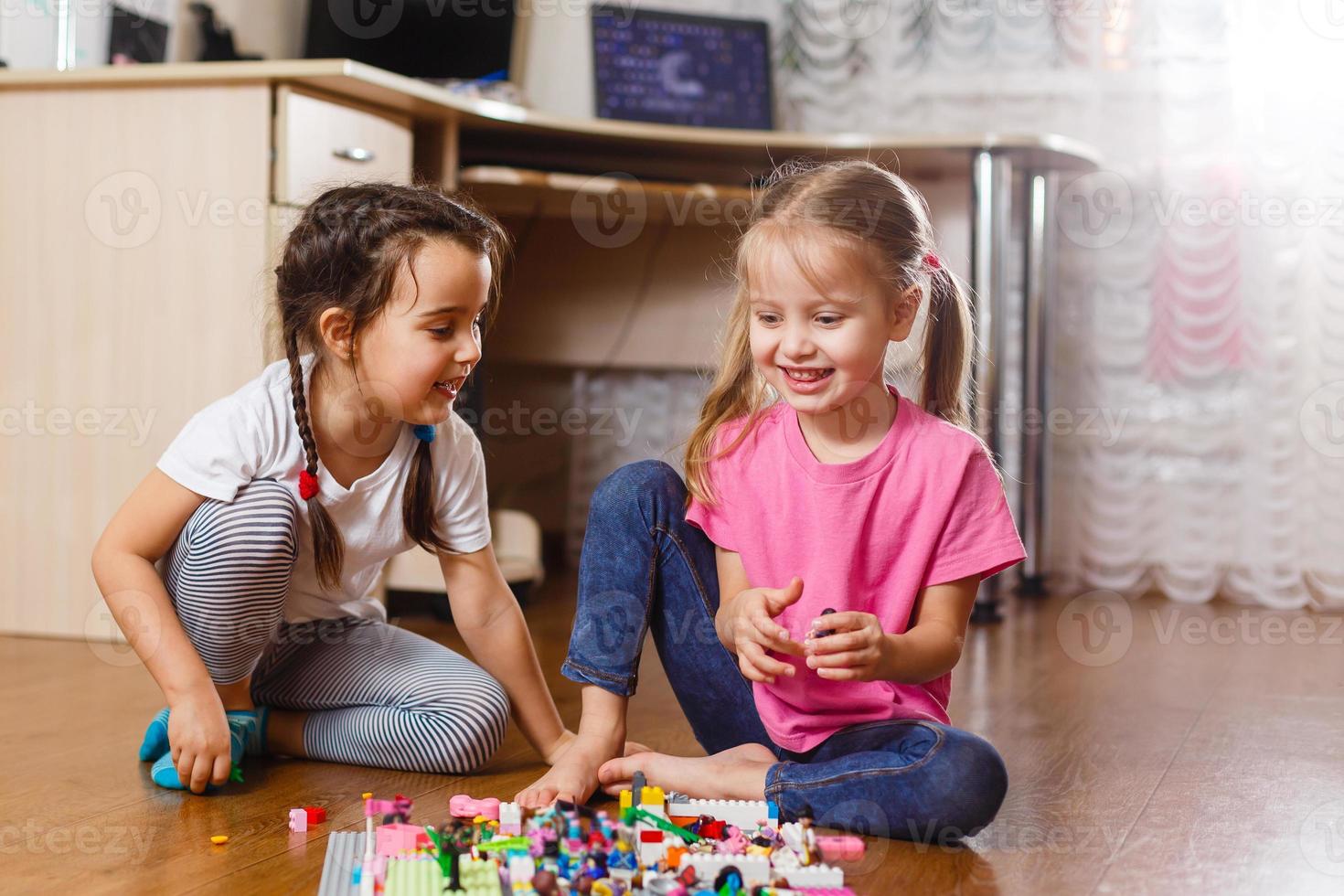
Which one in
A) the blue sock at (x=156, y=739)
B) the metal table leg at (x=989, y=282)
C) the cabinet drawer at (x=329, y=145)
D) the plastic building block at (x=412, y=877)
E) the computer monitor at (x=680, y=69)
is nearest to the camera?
the plastic building block at (x=412, y=877)

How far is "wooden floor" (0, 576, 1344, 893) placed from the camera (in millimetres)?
801

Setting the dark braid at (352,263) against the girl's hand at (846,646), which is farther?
the dark braid at (352,263)

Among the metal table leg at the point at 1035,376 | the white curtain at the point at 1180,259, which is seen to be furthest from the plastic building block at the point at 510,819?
the white curtain at the point at 1180,259

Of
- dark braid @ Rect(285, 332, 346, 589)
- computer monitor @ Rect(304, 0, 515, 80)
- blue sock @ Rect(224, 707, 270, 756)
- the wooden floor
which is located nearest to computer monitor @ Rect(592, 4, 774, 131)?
computer monitor @ Rect(304, 0, 515, 80)

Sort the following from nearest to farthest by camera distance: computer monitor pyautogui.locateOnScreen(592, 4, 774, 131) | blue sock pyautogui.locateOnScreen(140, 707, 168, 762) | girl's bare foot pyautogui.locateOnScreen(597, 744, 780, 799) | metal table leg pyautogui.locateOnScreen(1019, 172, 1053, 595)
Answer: girl's bare foot pyautogui.locateOnScreen(597, 744, 780, 799) < blue sock pyautogui.locateOnScreen(140, 707, 168, 762) < metal table leg pyautogui.locateOnScreen(1019, 172, 1053, 595) < computer monitor pyautogui.locateOnScreen(592, 4, 774, 131)

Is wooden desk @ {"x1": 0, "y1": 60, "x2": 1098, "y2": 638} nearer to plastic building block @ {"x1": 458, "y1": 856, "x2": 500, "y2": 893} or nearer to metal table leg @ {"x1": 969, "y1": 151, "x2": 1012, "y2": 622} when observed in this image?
metal table leg @ {"x1": 969, "y1": 151, "x2": 1012, "y2": 622}

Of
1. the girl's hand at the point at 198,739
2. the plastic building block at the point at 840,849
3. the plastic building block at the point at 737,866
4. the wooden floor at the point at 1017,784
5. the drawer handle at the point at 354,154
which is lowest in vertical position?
the wooden floor at the point at 1017,784

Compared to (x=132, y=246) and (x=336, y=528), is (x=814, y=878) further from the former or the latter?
(x=132, y=246)

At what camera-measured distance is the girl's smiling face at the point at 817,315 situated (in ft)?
→ 2.98

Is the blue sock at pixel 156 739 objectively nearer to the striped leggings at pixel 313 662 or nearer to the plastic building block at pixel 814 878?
the striped leggings at pixel 313 662

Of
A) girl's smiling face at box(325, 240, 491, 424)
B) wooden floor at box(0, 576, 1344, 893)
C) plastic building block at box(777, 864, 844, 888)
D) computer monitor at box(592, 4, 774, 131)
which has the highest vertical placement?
computer monitor at box(592, 4, 774, 131)

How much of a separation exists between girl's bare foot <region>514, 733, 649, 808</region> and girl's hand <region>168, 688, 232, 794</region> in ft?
0.73

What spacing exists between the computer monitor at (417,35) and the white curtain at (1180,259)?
0.63 meters

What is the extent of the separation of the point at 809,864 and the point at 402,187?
2.04 ft
